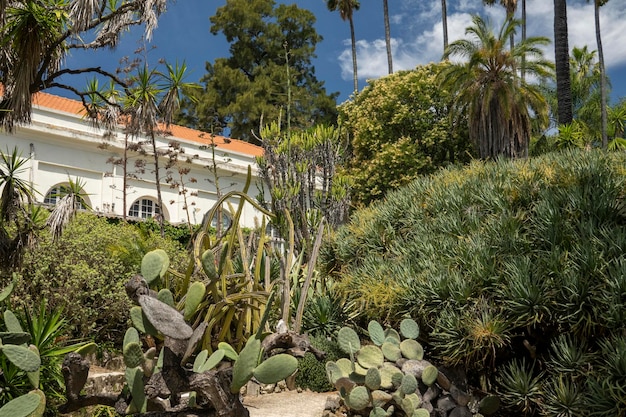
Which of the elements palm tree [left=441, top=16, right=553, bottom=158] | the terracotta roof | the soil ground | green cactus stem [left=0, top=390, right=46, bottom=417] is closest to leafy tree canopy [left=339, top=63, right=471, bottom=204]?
palm tree [left=441, top=16, right=553, bottom=158]

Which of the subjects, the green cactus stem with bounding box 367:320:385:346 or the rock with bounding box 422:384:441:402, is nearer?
the rock with bounding box 422:384:441:402

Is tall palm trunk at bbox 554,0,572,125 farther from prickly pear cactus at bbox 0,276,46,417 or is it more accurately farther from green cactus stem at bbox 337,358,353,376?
prickly pear cactus at bbox 0,276,46,417

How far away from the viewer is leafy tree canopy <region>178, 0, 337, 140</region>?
32969 mm

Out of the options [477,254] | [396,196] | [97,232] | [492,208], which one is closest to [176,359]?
[477,254]

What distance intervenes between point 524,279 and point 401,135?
1797 centimetres

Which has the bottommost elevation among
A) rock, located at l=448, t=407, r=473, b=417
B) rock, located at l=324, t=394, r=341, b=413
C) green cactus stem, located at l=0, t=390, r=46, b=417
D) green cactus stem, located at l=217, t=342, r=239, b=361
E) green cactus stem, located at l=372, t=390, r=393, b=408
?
rock, located at l=324, t=394, r=341, b=413

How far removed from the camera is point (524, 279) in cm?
523

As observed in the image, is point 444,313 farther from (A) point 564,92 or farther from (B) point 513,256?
(A) point 564,92

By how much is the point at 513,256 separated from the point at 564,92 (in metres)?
13.6

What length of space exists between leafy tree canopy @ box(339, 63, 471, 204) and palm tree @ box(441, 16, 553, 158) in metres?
2.22

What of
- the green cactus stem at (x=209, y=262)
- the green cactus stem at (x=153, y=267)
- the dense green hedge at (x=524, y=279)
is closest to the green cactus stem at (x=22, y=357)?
the green cactus stem at (x=153, y=267)

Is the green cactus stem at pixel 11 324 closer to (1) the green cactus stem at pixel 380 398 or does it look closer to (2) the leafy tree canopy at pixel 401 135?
(1) the green cactus stem at pixel 380 398

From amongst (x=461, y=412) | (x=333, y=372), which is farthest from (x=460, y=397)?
(x=333, y=372)

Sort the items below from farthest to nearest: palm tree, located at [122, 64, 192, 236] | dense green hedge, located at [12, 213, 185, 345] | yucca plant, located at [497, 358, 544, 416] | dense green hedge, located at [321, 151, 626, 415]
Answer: palm tree, located at [122, 64, 192, 236]
dense green hedge, located at [12, 213, 185, 345]
yucca plant, located at [497, 358, 544, 416]
dense green hedge, located at [321, 151, 626, 415]
